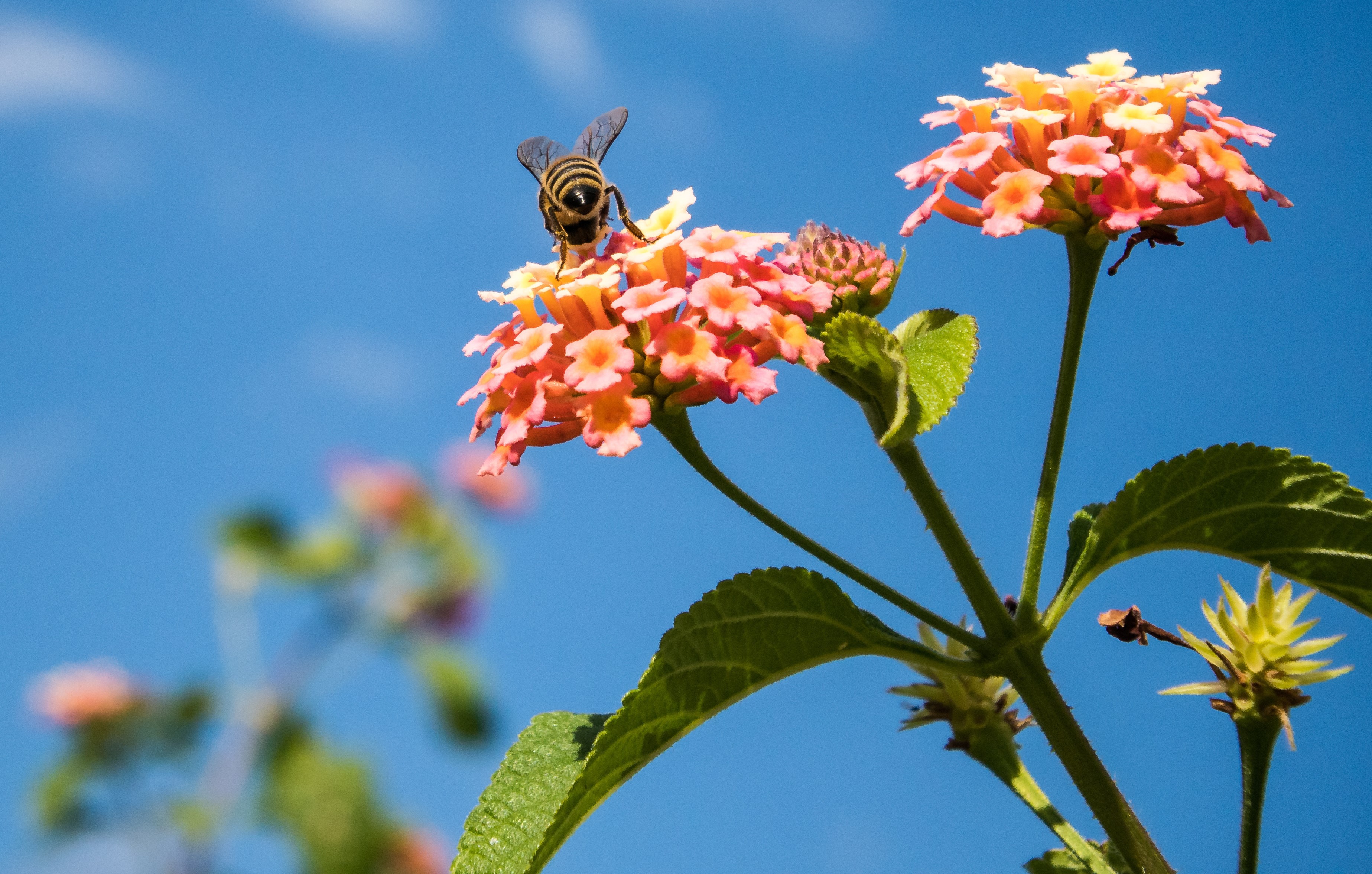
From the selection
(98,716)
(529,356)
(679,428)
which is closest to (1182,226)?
(679,428)

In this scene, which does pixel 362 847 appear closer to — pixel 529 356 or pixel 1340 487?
pixel 529 356

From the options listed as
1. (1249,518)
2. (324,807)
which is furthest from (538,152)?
(324,807)

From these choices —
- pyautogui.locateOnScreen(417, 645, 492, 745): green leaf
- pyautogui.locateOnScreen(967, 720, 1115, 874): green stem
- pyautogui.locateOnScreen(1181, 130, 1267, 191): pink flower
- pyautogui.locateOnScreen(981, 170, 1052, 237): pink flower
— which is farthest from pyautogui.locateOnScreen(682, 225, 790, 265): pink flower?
pyautogui.locateOnScreen(417, 645, 492, 745): green leaf

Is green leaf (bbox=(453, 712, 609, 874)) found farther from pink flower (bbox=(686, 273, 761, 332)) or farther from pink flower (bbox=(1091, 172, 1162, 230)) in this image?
pink flower (bbox=(1091, 172, 1162, 230))

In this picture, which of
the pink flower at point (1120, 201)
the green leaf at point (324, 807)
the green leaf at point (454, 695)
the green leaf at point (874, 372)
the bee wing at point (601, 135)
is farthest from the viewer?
the green leaf at point (454, 695)

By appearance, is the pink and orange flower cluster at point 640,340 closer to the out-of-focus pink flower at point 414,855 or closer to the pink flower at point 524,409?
the pink flower at point 524,409

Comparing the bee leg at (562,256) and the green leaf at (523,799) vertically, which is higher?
the bee leg at (562,256)

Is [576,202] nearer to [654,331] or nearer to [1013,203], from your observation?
[654,331]

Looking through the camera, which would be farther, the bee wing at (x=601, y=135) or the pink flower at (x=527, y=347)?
the bee wing at (x=601, y=135)

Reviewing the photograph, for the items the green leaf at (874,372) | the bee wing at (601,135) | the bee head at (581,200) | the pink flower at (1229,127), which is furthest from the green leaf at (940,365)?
the bee wing at (601,135)
